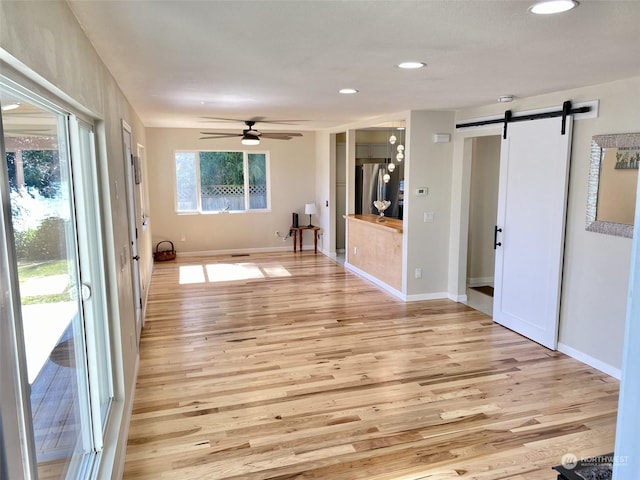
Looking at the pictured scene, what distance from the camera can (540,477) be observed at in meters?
2.45

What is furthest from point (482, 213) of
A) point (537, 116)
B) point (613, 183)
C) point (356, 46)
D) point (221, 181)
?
point (221, 181)

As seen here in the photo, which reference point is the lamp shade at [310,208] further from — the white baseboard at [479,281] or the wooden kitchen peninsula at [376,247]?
the white baseboard at [479,281]

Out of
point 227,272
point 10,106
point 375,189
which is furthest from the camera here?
point 375,189

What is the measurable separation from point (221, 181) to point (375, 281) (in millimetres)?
4004

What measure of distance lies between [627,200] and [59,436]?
→ 4.05m

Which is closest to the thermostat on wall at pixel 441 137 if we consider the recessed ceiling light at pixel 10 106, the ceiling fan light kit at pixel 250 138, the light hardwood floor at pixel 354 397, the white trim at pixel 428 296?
the white trim at pixel 428 296

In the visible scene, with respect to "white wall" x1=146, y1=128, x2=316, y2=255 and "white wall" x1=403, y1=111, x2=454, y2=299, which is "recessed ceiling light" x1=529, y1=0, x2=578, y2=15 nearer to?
"white wall" x1=403, y1=111, x2=454, y2=299

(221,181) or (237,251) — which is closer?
(221,181)

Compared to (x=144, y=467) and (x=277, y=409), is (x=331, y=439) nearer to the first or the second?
(x=277, y=409)

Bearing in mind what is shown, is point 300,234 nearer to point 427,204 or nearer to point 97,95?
point 427,204

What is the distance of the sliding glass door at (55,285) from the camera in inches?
50.3

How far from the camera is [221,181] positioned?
885cm

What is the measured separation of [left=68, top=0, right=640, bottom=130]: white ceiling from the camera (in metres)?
1.92

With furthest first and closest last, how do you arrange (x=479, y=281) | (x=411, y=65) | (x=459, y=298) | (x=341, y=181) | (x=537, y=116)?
(x=341, y=181) < (x=479, y=281) < (x=459, y=298) < (x=537, y=116) < (x=411, y=65)
